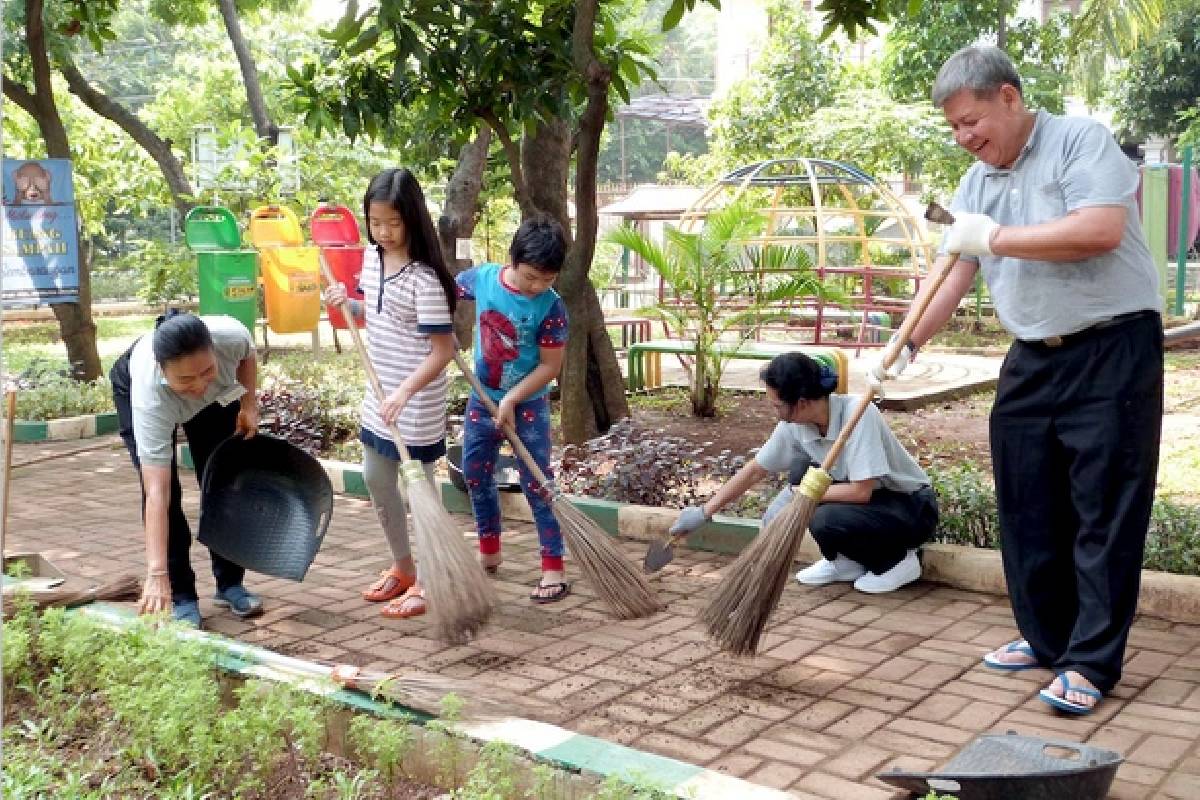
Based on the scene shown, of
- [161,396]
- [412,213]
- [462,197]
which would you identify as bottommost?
[161,396]

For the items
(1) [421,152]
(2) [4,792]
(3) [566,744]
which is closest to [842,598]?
(3) [566,744]

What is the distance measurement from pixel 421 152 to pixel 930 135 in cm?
785

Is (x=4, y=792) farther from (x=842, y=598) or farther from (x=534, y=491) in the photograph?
(x=842, y=598)

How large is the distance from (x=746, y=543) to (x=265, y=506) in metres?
1.98

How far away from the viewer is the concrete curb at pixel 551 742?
2668 millimetres

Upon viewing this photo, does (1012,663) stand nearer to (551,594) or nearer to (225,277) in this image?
(551,594)

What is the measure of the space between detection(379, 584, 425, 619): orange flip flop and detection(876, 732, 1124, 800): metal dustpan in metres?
2.09

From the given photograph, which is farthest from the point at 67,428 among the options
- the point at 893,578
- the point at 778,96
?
the point at 778,96

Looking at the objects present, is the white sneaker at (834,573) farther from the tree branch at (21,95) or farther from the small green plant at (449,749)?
the tree branch at (21,95)

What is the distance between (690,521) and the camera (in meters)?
4.62

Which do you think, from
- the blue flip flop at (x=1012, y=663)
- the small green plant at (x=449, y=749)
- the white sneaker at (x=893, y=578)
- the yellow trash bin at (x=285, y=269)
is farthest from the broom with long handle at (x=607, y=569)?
the yellow trash bin at (x=285, y=269)

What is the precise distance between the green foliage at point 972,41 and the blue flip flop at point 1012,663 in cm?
1469

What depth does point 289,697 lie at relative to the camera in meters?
3.22

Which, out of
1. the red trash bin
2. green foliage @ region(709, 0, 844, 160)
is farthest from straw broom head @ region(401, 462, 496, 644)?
green foliage @ region(709, 0, 844, 160)
